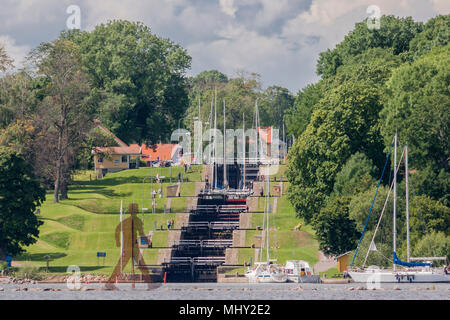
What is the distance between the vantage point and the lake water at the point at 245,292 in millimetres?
78250

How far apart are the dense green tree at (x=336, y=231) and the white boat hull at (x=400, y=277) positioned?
10585 millimetres

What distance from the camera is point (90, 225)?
115 m

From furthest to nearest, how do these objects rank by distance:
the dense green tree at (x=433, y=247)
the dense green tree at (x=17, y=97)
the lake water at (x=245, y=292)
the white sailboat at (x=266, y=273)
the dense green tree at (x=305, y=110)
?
the dense green tree at (x=305, y=110), the dense green tree at (x=17, y=97), the white sailboat at (x=266, y=273), the dense green tree at (x=433, y=247), the lake water at (x=245, y=292)

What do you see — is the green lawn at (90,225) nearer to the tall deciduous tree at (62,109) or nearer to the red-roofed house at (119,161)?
the tall deciduous tree at (62,109)

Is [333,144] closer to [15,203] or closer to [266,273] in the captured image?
[266,273]

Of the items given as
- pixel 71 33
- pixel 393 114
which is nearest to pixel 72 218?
pixel 393 114

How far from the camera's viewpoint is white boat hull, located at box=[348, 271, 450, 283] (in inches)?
3406

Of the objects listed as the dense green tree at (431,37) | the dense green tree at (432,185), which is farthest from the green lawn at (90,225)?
the dense green tree at (431,37)

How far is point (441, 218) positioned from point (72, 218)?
44.0m

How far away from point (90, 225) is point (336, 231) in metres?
30.2

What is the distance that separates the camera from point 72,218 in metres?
117

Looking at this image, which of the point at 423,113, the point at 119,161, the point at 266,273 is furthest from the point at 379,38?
the point at 266,273

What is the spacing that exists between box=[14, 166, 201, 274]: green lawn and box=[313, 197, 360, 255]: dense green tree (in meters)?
16.9
